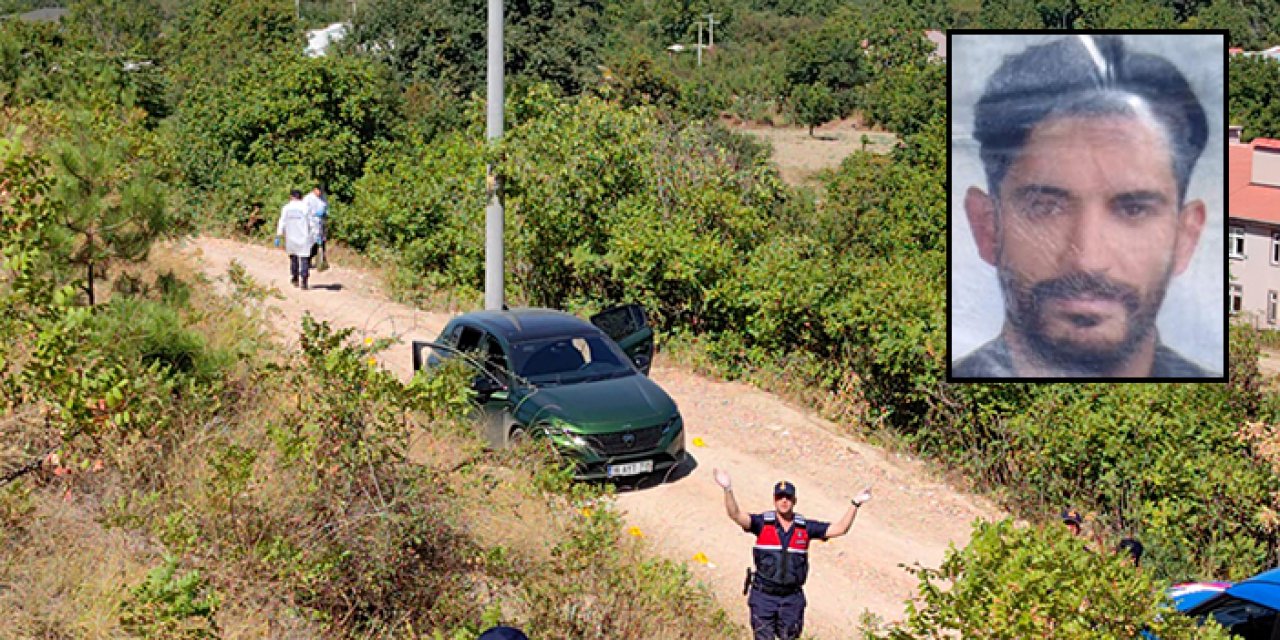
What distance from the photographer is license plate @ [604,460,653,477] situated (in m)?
11.2

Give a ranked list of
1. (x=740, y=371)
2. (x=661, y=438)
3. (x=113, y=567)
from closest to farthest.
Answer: (x=113, y=567)
(x=661, y=438)
(x=740, y=371)

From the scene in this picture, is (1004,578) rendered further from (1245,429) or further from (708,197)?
(708,197)

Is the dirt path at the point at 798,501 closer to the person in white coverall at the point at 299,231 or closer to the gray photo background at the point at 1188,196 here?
the person in white coverall at the point at 299,231

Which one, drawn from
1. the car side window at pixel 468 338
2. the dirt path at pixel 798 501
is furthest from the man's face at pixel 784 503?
the car side window at pixel 468 338

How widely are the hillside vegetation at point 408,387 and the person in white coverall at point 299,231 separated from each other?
5.09 feet

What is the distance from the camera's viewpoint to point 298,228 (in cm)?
1798

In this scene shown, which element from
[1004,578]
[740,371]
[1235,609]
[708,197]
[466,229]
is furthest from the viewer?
[466,229]

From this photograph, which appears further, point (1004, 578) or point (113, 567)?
point (113, 567)

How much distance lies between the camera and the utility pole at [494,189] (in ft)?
47.5

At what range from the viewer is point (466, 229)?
63.3ft

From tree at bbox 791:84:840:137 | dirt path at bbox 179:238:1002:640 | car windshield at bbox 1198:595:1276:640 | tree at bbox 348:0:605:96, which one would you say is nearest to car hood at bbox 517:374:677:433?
dirt path at bbox 179:238:1002:640

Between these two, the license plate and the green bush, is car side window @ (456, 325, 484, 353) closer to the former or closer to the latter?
the license plate

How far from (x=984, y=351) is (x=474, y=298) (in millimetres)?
13906

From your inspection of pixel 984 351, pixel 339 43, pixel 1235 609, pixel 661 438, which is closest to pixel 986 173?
A: pixel 984 351
